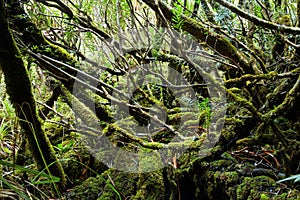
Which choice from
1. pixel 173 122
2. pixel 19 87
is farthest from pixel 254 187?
pixel 19 87

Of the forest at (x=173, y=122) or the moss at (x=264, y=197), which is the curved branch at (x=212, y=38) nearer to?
the forest at (x=173, y=122)

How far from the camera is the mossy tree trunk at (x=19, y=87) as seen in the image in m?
1.28

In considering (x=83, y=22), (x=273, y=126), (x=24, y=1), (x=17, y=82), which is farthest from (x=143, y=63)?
(x=273, y=126)

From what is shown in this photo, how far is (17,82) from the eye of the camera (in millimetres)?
1389

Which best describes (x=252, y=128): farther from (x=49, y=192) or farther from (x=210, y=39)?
(x=49, y=192)

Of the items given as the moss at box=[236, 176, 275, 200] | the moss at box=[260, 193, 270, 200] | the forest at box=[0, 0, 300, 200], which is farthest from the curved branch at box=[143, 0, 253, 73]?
the moss at box=[260, 193, 270, 200]

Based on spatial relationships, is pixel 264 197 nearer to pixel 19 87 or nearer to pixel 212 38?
pixel 212 38

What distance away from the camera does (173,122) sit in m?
2.00

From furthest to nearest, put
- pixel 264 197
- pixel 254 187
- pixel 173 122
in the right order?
pixel 173 122, pixel 254 187, pixel 264 197

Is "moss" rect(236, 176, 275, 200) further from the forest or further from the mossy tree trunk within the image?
the mossy tree trunk

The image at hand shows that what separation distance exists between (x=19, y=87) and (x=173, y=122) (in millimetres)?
1056

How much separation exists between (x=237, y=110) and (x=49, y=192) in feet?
3.85

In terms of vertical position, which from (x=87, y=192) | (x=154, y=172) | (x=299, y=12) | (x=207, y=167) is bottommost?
(x=87, y=192)

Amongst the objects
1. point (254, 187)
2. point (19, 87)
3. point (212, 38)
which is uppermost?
point (212, 38)
